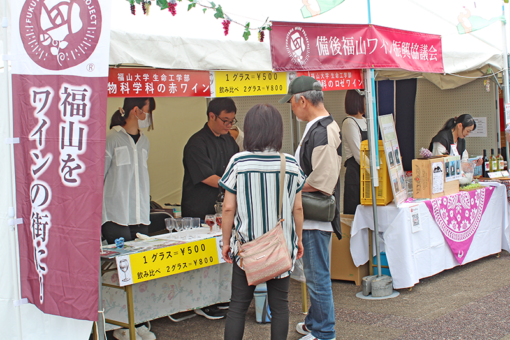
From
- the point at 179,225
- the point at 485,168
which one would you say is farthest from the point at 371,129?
the point at 485,168

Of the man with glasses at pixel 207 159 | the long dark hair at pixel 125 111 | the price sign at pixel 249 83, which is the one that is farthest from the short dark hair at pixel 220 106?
the long dark hair at pixel 125 111

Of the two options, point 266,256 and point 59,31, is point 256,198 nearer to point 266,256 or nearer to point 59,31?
point 266,256

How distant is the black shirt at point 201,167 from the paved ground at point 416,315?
844 millimetres

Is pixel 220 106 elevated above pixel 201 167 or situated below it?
above

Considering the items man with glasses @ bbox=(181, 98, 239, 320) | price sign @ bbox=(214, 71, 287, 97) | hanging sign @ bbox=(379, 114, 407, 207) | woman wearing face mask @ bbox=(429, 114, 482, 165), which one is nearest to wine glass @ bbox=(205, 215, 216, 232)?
man with glasses @ bbox=(181, 98, 239, 320)

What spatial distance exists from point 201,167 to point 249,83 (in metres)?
→ 0.73

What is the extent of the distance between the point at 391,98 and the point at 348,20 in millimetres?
3238

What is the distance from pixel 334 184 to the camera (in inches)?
118

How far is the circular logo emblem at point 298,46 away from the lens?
380 centimetres

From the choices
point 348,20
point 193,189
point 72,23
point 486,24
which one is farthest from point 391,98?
point 72,23

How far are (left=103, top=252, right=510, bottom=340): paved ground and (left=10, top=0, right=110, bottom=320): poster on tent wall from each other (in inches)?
48.2

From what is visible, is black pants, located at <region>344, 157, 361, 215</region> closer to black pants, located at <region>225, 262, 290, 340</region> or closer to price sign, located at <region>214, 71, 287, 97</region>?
price sign, located at <region>214, 71, 287, 97</region>

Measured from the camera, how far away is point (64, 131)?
252 cm

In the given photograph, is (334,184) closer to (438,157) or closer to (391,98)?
(438,157)
